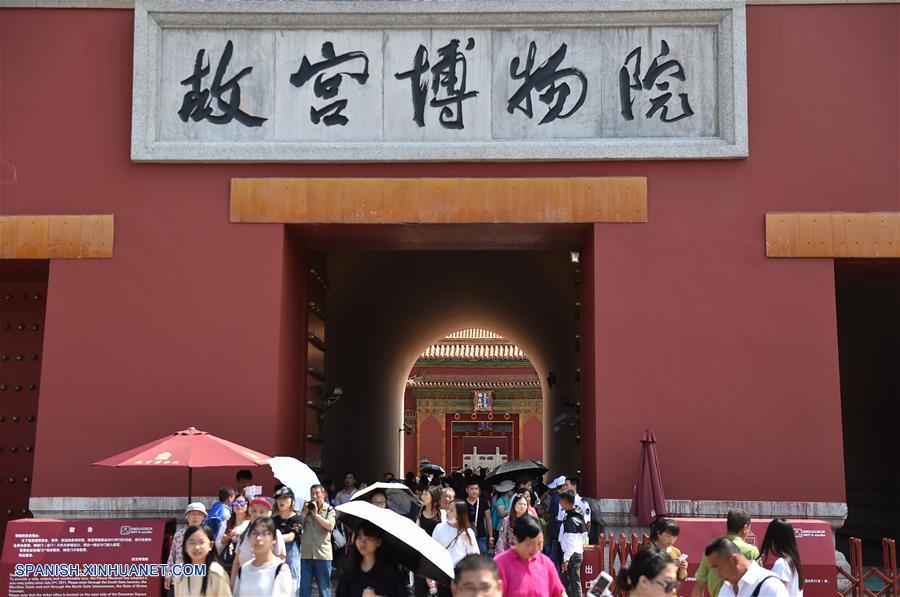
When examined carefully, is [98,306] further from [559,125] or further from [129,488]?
[559,125]

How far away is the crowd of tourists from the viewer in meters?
4.89

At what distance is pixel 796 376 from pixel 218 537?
19.6 ft

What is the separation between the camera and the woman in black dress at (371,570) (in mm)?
5566

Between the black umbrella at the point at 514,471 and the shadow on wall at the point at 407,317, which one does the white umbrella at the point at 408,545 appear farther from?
the shadow on wall at the point at 407,317

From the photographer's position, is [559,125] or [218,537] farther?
[559,125]

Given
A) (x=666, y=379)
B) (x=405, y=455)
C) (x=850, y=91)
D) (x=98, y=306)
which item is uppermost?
(x=850, y=91)

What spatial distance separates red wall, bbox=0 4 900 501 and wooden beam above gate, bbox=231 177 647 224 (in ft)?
0.45

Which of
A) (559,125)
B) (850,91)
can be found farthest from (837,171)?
(559,125)

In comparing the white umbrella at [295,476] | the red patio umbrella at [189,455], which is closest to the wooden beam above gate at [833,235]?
the white umbrella at [295,476]

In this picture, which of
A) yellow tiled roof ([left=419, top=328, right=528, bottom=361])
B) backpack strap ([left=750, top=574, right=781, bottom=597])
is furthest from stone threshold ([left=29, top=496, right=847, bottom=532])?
yellow tiled roof ([left=419, top=328, right=528, bottom=361])

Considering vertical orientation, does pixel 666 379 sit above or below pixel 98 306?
below

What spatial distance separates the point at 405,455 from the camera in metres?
32.7

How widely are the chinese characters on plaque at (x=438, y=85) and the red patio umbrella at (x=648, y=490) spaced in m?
3.37

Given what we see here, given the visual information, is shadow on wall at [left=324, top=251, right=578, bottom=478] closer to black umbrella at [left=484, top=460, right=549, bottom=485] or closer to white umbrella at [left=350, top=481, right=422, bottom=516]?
black umbrella at [left=484, top=460, right=549, bottom=485]
